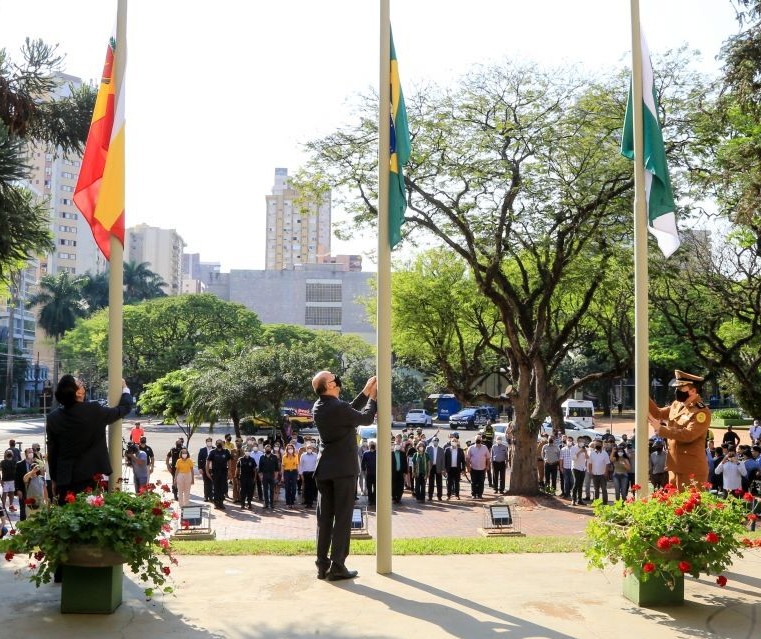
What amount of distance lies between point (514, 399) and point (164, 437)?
32027 mm

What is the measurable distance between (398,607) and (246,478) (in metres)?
15.4

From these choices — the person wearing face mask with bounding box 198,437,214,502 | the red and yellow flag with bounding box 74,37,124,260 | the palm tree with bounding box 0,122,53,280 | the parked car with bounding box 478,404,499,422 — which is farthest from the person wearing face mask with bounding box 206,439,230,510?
the parked car with bounding box 478,404,499,422

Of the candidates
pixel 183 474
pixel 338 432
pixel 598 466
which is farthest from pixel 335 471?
pixel 598 466

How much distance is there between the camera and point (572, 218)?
2236 cm

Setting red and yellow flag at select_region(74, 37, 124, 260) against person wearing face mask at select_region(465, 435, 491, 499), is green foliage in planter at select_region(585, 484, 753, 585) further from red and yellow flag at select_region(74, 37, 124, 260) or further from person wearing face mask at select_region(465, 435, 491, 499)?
person wearing face mask at select_region(465, 435, 491, 499)

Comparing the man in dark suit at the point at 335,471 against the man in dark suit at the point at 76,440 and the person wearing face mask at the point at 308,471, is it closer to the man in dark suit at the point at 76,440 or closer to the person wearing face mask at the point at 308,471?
the man in dark suit at the point at 76,440

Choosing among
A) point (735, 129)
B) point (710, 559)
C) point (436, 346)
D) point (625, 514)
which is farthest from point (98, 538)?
point (436, 346)

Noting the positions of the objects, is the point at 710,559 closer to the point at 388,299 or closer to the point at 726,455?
the point at 388,299

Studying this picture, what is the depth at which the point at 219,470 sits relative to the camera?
21.6m

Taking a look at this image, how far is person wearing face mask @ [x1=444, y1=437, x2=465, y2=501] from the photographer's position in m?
24.0

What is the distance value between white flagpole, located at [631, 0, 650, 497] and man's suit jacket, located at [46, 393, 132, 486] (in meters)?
4.65

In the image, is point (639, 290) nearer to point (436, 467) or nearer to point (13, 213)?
point (13, 213)

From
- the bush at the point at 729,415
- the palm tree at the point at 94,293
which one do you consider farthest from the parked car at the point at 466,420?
the palm tree at the point at 94,293

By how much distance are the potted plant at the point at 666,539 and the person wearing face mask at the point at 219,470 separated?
51.5 feet
